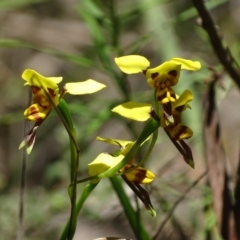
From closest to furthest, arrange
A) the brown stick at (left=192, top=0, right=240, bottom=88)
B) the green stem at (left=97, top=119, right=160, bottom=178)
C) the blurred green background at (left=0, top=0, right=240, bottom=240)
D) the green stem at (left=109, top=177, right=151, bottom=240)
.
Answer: the green stem at (left=97, top=119, right=160, bottom=178) < the green stem at (left=109, top=177, right=151, bottom=240) < the brown stick at (left=192, top=0, right=240, bottom=88) < the blurred green background at (left=0, top=0, right=240, bottom=240)

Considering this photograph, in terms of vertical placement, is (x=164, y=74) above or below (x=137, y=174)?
above

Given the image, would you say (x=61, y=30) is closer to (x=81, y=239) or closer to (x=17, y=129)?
(x=17, y=129)

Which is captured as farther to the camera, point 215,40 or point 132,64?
point 215,40

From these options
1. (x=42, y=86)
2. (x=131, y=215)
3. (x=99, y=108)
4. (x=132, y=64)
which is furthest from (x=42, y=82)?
(x=99, y=108)

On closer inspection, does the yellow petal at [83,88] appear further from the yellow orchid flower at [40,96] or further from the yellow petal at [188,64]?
the yellow petal at [188,64]

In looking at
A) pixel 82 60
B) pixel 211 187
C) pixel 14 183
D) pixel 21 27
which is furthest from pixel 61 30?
pixel 211 187

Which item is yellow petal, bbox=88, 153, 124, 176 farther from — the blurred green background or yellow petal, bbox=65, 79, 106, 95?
the blurred green background

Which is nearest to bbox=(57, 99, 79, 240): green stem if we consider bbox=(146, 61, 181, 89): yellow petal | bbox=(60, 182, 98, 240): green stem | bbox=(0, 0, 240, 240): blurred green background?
bbox=(60, 182, 98, 240): green stem

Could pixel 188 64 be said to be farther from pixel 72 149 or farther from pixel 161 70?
pixel 72 149
